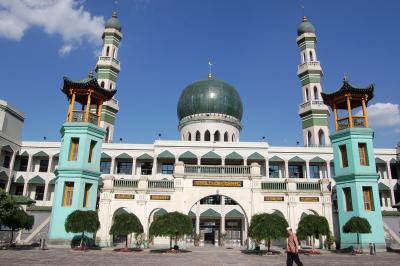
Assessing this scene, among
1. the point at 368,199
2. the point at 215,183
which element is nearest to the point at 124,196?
the point at 215,183

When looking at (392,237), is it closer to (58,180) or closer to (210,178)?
(210,178)

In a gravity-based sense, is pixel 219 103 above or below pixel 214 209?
above

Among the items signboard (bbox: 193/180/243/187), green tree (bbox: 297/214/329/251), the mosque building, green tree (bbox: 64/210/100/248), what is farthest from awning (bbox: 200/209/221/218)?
green tree (bbox: 64/210/100/248)

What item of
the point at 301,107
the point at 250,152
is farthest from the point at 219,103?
the point at 301,107

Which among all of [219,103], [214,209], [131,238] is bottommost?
[131,238]

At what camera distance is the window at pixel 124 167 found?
1832 inches

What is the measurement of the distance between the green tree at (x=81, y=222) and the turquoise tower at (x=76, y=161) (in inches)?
90.2

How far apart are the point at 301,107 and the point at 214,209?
2197 centimetres

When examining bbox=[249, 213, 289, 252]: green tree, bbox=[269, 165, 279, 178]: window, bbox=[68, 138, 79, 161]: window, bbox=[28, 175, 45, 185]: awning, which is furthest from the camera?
bbox=[269, 165, 279, 178]: window

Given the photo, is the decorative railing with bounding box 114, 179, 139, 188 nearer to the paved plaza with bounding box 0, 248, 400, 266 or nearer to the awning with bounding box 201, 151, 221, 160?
the paved plaza with bounding box 0, 248, 400, 266

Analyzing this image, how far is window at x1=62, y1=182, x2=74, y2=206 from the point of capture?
23859 millimetres

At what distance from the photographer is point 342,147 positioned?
25891mm

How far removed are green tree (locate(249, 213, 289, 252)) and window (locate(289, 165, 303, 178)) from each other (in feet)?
91.5

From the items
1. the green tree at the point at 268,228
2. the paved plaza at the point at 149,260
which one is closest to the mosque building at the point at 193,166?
the green tree at the point at 268,228
